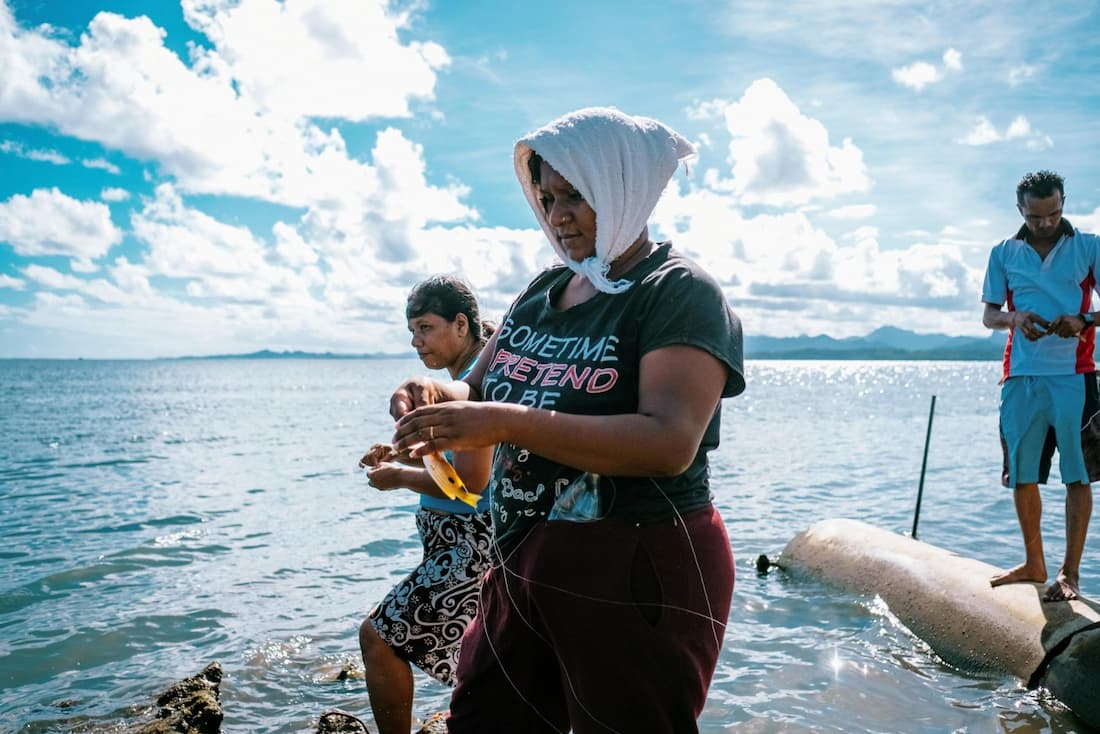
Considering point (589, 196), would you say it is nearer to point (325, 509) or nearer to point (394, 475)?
point (394, 475)

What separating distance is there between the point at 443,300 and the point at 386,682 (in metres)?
2.05

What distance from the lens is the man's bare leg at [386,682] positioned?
14.0 ft

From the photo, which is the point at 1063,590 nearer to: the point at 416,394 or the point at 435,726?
the point at 435,726

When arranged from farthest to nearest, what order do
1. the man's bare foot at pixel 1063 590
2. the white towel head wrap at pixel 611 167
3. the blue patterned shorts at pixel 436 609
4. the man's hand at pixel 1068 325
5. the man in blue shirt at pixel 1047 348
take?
the man's bare foot at pixel 1063 590, the man in blue shirt at pixel 1047 348, the man's hand at pixel 1068 325, the blue patterned shorts at pixel 436 609, the white towel head wrap at pixel 611 167

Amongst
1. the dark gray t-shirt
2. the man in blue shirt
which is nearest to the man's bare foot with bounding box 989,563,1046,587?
the man in blue shirt

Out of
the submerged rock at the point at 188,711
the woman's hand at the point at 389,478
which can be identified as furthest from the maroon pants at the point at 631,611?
the submerged rock at the point at 188,711

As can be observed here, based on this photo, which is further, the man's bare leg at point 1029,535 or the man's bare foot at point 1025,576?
the man's bare foot at point 1025,576

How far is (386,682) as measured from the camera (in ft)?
14.3

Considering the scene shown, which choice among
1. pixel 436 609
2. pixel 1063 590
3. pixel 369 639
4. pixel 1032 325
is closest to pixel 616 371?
pixel 436 609

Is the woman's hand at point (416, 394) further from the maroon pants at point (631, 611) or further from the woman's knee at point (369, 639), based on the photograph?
the woman's knee at point (369, 639)

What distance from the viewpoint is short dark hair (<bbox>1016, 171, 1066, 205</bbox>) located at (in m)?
6.16

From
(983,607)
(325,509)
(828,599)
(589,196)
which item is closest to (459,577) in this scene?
(589,196)

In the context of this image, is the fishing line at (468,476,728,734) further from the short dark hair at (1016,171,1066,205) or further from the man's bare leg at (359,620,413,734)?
the short dark hair at (1016,171,1066,205)

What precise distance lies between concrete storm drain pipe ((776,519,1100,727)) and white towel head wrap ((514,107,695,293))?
5515 mm
